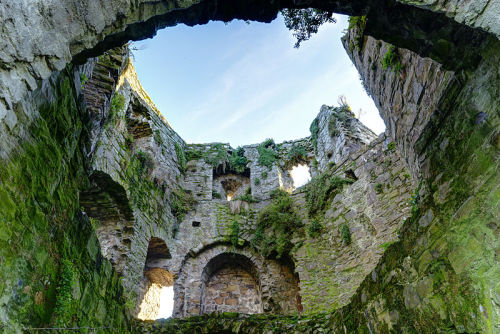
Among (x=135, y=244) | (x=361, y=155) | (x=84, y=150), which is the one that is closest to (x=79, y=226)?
(x=84, y=150)

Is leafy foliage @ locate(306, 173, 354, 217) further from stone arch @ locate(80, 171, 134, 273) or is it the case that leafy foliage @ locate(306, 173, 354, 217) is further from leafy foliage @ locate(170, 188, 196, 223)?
stone arch @ locate(80, 171, 134, 273)

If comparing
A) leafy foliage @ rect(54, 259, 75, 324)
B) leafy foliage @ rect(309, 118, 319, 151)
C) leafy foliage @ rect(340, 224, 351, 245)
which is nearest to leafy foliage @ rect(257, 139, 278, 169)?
leafy foliage @ rect(309, 118, 319, 151)

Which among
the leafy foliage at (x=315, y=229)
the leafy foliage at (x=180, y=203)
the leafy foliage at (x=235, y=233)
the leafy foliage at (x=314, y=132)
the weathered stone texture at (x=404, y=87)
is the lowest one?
the weathered stone texture at (x=404, y=87)

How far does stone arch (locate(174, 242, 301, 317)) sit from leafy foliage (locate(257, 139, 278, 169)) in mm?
4524

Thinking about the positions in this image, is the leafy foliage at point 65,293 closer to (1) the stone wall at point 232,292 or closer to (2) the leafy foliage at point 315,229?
(2) the leafy foliage at point 315,229

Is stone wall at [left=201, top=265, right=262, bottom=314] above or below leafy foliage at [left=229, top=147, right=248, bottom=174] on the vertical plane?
below

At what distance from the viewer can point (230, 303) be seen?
1024 centimetres

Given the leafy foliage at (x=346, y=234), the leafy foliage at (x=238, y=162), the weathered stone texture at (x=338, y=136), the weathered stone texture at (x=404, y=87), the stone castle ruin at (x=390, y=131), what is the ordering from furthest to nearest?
the leafy foliage at (x=238, y=162) < the weathered stone texture at (x=338, y=136) < the leafy foliage at (x=346, y=234) < the weathered stone texture at (x=404, y=87) < the stone castle ruin at (x=390, y=131)

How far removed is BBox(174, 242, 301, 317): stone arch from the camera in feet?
31.3

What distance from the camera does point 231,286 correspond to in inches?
418

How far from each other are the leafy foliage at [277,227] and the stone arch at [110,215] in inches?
155

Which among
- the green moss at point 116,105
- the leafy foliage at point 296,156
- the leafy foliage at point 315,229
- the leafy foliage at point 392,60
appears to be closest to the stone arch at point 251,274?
the leafy foliage at point 315,229

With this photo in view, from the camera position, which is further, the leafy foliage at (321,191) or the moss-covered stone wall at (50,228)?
the leafy foliage at (321,191)

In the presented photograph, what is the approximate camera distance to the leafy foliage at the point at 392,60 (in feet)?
13.7
